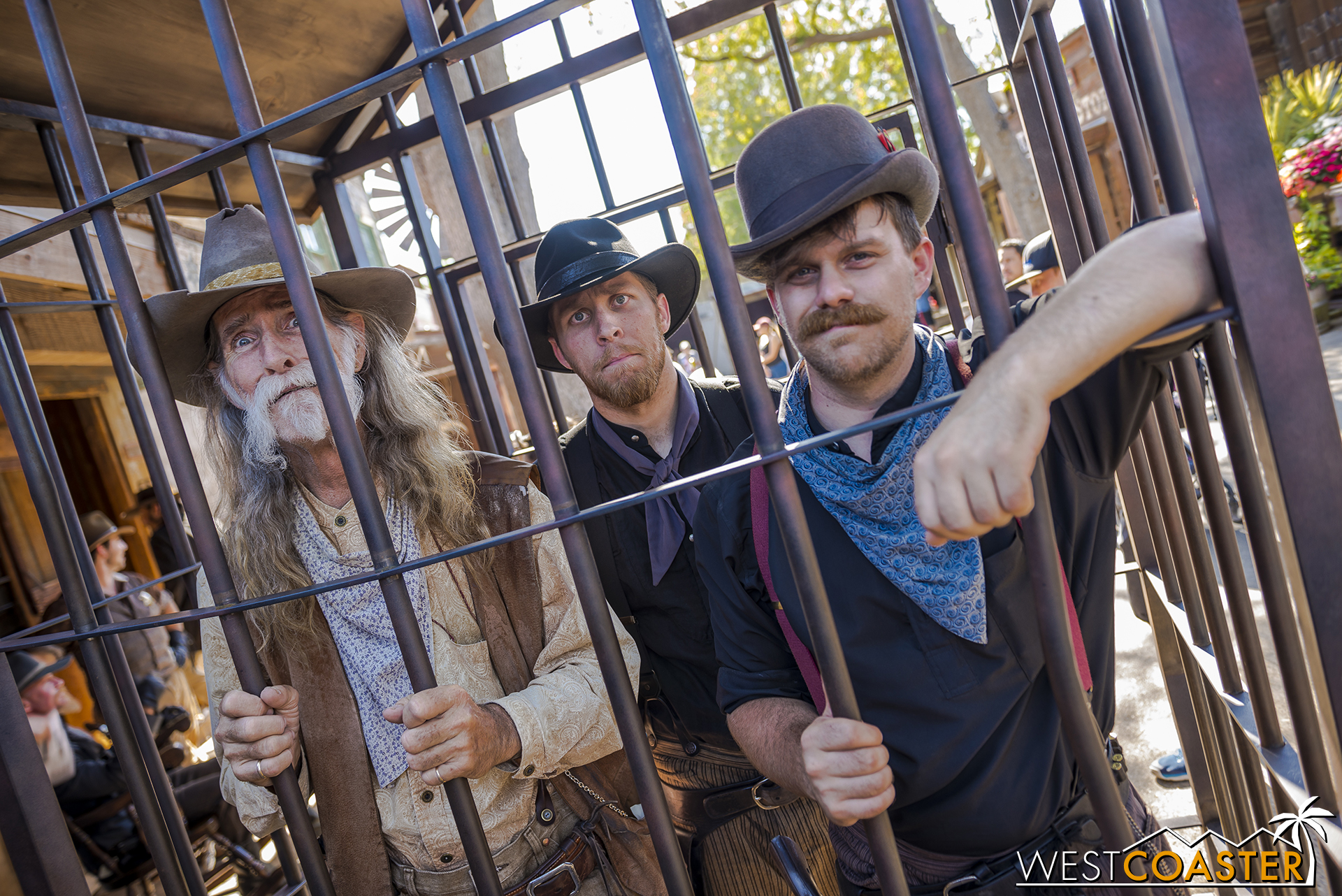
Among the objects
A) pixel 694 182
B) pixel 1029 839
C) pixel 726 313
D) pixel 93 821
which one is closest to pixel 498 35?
pixel 694 182

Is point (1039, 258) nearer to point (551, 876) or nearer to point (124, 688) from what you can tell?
point (551, 876)

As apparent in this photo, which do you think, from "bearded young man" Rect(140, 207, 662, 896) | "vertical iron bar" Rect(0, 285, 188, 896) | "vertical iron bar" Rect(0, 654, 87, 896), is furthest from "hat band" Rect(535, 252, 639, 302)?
"vertical iron bar" Rect(0, 654, 87, 896)

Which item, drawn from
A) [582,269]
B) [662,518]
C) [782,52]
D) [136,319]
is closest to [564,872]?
[662,518]

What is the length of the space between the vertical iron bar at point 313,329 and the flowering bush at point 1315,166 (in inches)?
374

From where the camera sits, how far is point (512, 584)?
5.47 ft

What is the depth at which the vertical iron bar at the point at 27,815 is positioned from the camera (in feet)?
4.43

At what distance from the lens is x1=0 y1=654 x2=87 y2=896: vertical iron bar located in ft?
4.43

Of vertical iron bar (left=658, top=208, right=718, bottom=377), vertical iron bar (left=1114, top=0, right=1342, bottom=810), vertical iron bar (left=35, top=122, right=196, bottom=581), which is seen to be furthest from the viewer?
vertical iron bar (left=658, top=208, right=718, bottom=377)

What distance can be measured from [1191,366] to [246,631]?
144 centimetres

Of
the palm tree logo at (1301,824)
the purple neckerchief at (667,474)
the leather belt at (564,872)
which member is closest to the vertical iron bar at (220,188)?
the purple neckerchief at (667,474)

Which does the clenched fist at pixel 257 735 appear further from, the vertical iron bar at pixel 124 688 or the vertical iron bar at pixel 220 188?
the vertical iron bar at pixel 220 188

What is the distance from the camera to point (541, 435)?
1.02m

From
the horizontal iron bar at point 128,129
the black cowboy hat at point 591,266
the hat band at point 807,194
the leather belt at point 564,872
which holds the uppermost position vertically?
the horizontal iron bar at point 128,129

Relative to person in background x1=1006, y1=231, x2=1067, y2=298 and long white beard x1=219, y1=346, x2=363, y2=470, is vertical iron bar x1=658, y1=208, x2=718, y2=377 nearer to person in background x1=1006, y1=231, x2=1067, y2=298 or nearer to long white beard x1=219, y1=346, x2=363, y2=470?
long white beard x1=219, y1=346, x2=363, y2=470
